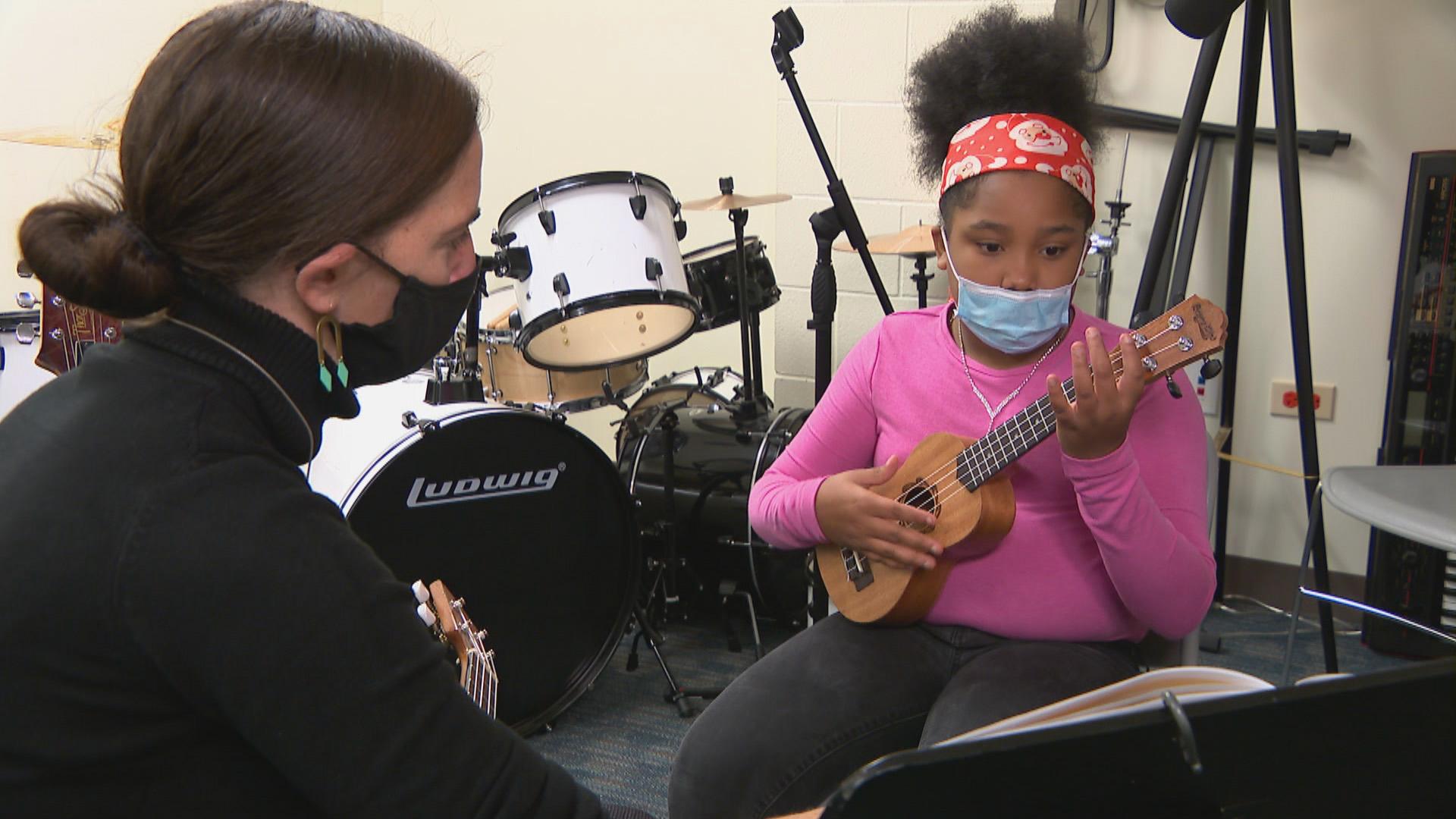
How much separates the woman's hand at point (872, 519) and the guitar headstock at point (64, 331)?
5.48 feet

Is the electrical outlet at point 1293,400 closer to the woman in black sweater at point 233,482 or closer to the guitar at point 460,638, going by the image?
the guitar at point 460,638

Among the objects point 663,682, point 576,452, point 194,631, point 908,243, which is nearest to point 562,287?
point 576,452

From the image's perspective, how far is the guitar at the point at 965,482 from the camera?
4.01 feet

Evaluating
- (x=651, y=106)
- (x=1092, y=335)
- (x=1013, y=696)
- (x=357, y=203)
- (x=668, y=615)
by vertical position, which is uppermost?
(x=651, y=106)

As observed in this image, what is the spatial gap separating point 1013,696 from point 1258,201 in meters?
1.88

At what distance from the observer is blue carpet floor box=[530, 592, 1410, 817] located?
7.09 ft

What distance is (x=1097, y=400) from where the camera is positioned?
3.94 ft

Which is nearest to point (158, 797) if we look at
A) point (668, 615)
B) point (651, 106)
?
point (668, 615)

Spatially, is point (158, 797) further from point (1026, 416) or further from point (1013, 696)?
point (1026, 416)

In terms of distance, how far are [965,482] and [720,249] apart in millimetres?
1536

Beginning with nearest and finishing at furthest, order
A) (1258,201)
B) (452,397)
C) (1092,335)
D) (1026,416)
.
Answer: (1092,335) < (1026,416) < (452,397) < (1258,201)

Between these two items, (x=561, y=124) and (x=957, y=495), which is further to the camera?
(x=561, y=124)

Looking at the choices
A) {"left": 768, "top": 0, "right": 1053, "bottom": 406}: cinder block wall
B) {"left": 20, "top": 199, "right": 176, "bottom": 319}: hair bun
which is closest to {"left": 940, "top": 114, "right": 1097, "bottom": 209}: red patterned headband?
{"left": 20, "top": 199, "right": 176, "bottom": 319}: hair bun

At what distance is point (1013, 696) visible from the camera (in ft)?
4.05
